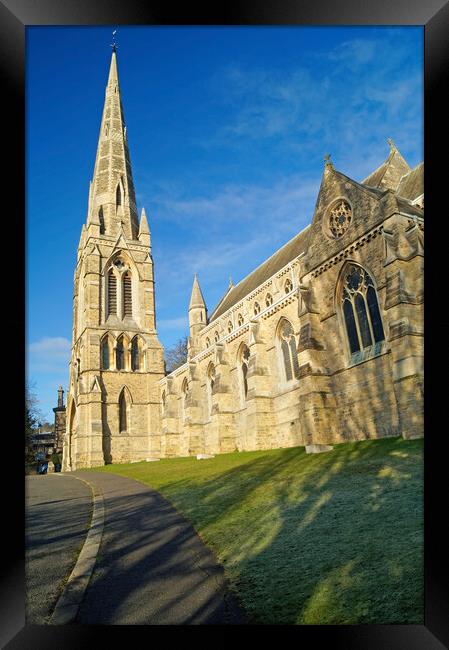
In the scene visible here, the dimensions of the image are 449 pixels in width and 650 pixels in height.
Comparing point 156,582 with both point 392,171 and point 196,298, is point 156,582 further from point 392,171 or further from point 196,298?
point 196,298

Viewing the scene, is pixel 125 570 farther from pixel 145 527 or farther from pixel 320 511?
pixel 320 511

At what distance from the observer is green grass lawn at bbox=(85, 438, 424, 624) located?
4.13m

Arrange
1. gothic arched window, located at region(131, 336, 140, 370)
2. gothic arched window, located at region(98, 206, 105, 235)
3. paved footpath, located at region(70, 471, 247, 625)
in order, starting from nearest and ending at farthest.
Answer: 1. paved footpath, located at region(70, 471, 247, 625)
2. gothic arched window, located at region(131, 336, 140, 370)
3. gothic arched window, located at region(98, 206, 105, 235)

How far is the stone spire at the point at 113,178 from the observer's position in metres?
40.8

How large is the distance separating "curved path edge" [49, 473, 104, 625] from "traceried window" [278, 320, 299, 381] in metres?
16.4

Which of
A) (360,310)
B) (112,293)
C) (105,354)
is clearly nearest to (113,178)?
(112,293)

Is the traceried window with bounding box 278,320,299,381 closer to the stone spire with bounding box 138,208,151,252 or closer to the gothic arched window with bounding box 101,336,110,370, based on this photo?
the gothic arched window with bounding box 101,336,110,370

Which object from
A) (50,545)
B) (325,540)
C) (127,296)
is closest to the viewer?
(325,540)

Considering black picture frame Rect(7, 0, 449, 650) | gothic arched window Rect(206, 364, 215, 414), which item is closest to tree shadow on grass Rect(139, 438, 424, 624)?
black picture frame Rect(7, 0, 449, 650)

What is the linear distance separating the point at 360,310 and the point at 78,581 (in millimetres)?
14232

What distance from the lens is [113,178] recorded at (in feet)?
138

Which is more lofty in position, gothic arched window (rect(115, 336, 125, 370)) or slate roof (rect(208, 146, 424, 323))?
slate roof (rect(208, 146, 424, 323))
